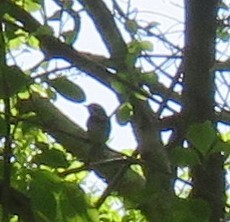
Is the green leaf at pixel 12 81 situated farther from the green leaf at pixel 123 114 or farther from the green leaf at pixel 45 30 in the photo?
the green leaf at pixel 123 114

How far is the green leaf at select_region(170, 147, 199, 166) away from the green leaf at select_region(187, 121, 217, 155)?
0.01 m

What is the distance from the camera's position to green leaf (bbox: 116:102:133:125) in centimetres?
116

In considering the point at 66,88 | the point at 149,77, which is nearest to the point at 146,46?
the point at 149,77

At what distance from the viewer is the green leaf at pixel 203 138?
2.94 ft

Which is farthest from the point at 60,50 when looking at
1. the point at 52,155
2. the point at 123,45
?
the point at 52,155

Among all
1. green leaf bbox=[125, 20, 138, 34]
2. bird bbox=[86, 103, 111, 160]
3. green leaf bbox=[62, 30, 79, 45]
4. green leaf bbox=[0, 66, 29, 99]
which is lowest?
green leaf bbox=[0, 66, 29, 99]

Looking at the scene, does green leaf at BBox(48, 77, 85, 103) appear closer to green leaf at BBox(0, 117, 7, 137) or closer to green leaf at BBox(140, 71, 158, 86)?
green leaf at BBox(0, 117, 7, 137)

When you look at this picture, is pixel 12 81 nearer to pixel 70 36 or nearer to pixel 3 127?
pixel 3 127

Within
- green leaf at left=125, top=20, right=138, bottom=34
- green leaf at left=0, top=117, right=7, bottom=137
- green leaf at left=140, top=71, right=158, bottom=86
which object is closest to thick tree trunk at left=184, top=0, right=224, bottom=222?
green leaf at left=125, top=20, right=138, bottom=34

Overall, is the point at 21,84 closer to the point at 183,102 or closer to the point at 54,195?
the point at 54,195

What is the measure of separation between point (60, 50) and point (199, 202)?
0.39m

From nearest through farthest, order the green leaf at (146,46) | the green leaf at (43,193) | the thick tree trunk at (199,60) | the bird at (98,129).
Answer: the green leaf at (43,193) → the bird at (98,129) → the green leaf at (146,46) → the thick tree trunk at (199,60)

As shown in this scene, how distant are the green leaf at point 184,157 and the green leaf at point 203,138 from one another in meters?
0.01

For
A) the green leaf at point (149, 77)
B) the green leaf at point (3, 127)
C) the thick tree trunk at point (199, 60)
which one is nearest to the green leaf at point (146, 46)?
the green leaf at point (149, 77)
